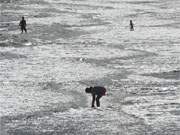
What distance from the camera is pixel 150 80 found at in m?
25.8

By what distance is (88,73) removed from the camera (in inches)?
1093

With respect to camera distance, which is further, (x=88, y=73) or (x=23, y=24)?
(x=23, y=24)

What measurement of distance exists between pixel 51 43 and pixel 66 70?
9579 millimetres

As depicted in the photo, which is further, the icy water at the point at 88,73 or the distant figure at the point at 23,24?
the distant figure at the point at 23,24

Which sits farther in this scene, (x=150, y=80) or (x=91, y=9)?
(x=91, y=9)

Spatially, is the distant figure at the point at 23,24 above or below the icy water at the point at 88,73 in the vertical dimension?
above

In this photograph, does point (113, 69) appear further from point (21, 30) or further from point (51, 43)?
point (21, 30)

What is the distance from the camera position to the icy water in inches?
716

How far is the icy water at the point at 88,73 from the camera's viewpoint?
18188 millimetres

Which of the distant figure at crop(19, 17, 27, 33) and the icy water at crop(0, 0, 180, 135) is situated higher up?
the distant figure at crop(19, 17, 27, 33)

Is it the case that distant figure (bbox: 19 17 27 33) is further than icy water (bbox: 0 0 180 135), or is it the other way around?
distant figure (bbox: 19 17 27 33)

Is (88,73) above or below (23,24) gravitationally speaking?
below

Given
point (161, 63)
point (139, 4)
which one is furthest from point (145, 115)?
point (139, 4)

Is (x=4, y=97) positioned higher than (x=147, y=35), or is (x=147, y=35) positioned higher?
(x=147, y=35)
